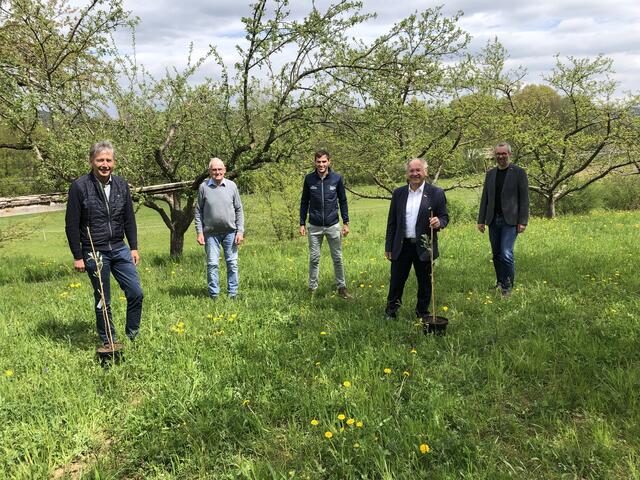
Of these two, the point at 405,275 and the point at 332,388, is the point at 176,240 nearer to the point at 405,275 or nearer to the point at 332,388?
the point at 405,275

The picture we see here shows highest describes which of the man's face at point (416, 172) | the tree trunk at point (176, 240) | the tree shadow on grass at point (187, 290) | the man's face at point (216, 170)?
the man's face at point (216, 170)

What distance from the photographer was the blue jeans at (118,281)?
430 cm

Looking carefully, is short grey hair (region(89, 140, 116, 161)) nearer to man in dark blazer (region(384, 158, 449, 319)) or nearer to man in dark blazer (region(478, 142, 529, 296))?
man in dark blazer (region(384, 158, 449, 319))

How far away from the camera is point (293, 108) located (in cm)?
848

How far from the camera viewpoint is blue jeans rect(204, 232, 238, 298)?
6.07m

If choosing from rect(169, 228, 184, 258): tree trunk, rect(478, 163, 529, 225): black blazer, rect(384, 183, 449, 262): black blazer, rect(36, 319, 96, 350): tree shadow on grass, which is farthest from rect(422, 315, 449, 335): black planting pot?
rect(169, 228, 184, 258): tree trunk

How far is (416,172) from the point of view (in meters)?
4.78

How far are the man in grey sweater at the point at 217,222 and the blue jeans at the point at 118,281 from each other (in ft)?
5.07

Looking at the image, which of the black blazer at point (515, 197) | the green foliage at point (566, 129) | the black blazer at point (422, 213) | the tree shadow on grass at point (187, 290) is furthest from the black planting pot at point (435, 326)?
the green foliage at point (566, 129)

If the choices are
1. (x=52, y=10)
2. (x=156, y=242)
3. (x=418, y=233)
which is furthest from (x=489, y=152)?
(x=156, y=242)

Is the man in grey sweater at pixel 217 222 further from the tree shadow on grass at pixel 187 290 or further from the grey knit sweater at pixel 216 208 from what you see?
the tree shadow on grass at pixel 187 290

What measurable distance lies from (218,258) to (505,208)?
4226 mm

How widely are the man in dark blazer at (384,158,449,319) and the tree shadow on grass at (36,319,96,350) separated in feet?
11.6

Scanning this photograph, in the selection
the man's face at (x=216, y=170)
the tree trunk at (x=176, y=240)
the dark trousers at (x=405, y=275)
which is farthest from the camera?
the tree trunk at (x=176, y=240)
